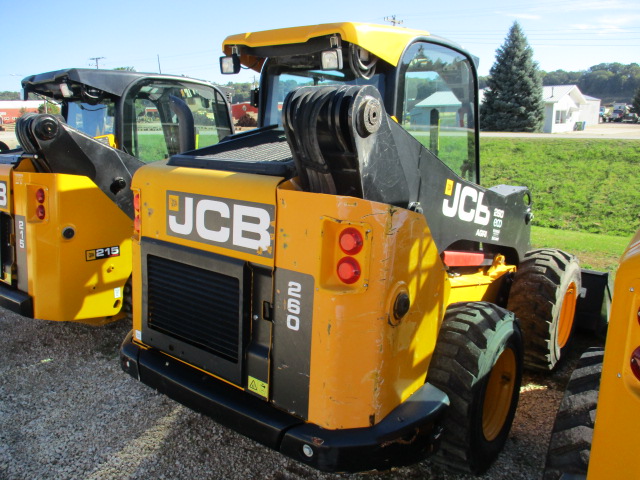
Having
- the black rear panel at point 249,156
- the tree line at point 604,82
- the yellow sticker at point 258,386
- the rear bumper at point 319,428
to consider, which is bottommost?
the rear bumper at point 319,428

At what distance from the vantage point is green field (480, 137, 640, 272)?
354 inches

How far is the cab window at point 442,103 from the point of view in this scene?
10.1ft

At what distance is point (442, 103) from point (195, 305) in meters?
1.99

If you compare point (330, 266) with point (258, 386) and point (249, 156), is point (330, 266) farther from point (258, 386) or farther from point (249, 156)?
point (249, 156)

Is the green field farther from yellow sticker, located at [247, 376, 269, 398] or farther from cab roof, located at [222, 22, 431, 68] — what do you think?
yellow sticker, located at [247, 376, 269, 398]

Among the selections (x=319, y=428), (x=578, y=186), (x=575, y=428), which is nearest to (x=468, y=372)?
(x=575, y=428)

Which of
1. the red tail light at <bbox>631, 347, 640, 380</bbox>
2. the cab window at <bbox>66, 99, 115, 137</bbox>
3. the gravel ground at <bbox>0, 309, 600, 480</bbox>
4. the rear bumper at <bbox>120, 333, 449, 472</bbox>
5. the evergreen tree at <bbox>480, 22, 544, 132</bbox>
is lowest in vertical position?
the gravel ground at <bbox>0, 309, 600, 480</bbox>

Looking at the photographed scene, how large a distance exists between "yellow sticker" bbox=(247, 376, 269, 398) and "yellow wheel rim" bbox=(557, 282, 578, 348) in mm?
3035

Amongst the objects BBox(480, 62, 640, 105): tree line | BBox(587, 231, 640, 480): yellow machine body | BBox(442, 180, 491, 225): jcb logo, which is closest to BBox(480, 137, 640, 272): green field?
BBox(442, 180, 491, 225): jcb logo

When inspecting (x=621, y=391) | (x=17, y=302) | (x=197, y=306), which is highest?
(x=621, y=391)

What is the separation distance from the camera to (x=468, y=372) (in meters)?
2.64

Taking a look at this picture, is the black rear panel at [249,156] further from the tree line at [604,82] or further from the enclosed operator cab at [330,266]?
the tree line at [604,82]

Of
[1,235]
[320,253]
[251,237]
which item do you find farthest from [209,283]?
[1,235]

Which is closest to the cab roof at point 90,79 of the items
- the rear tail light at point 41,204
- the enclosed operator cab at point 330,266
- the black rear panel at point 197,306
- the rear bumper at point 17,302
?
the rear tail light at point 41,204
